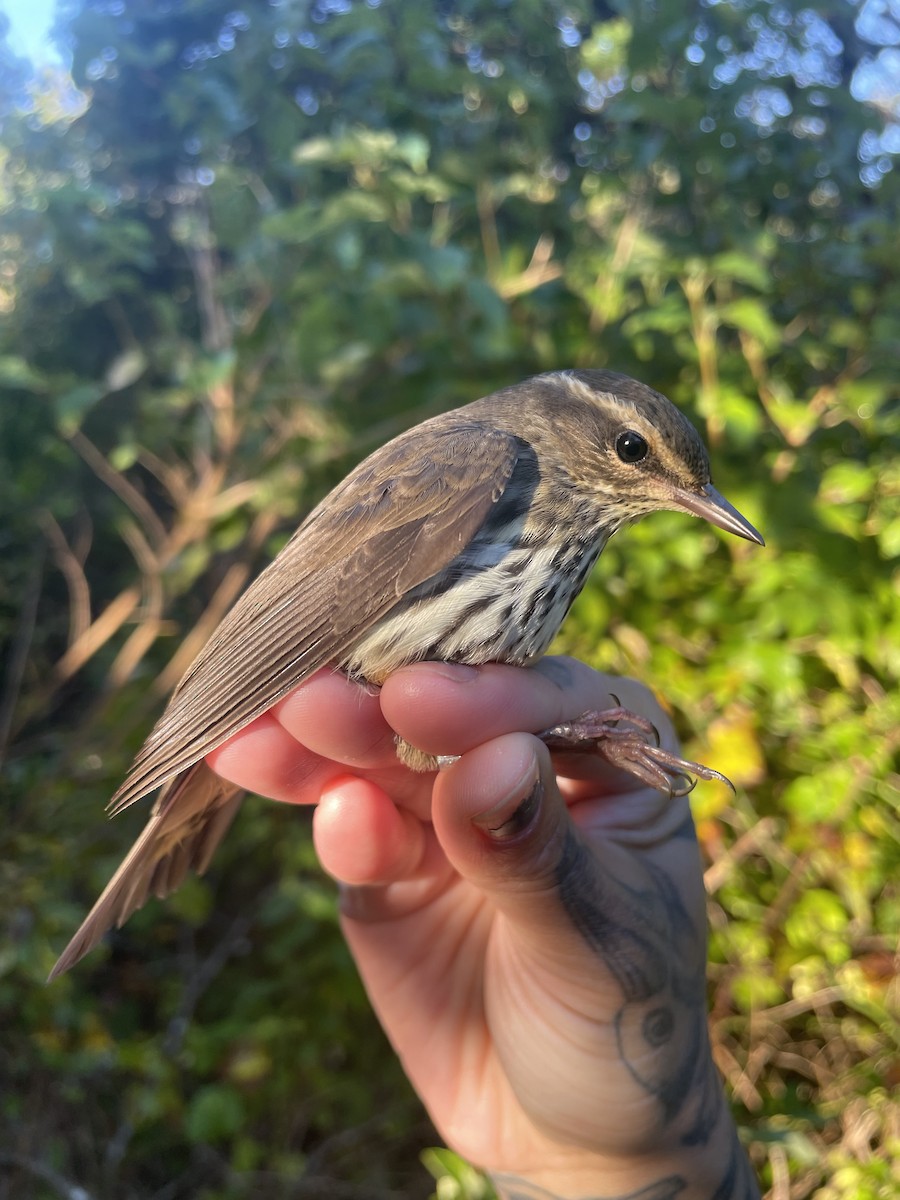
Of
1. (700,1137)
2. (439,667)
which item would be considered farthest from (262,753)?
(700,1137)

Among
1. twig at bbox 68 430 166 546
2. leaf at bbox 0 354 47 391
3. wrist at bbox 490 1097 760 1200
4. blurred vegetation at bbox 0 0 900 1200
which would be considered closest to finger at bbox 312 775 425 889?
wrist at bbox 490 1097 760 1200

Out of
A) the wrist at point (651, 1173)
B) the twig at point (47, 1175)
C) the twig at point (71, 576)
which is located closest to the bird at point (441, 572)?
the wrist at point (651, 1173)

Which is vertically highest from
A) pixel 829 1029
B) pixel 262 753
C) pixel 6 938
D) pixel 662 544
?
pixel 262 753

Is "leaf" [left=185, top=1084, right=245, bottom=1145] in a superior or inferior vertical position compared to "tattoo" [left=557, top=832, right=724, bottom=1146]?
inferior

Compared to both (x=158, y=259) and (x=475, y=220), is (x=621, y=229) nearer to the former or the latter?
(x=475, y=220)

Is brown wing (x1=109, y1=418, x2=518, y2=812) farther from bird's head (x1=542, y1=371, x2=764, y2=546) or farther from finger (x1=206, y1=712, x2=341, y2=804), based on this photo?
bird's head (x1=542, y1=371, x2=764, y2=546)

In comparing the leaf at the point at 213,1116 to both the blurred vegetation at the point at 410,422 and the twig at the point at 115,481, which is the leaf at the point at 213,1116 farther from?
the twig at the point at 115,481
